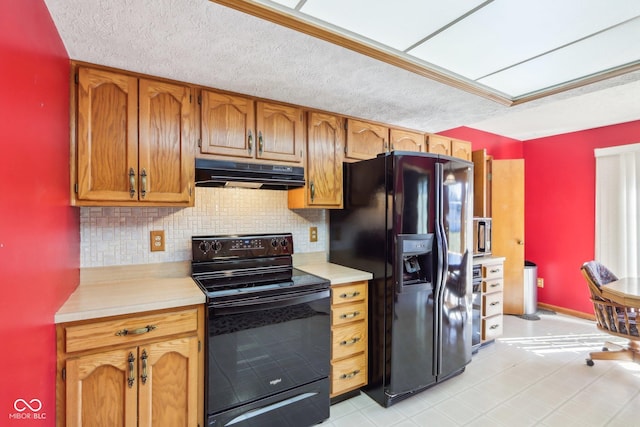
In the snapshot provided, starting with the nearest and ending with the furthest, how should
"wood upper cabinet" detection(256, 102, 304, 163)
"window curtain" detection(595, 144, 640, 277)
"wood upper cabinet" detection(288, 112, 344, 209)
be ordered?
"wood upper cabinet" detection(256, 102, 304, 163) → "wood upper cabinet" detection(288, 112, 344, 209) → "window curtain" detection(595, 144, 640, 277)

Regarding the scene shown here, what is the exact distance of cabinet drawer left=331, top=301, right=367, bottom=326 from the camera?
207cm

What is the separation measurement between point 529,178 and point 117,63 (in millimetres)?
5025

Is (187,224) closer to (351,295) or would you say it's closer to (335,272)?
(335,272)

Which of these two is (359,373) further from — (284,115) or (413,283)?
(284,115)

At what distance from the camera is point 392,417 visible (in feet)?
6.44

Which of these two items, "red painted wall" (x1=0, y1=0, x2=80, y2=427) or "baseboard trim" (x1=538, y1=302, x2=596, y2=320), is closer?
"red painted wall" (x1=0, y1=0, x2=80, y2=427)

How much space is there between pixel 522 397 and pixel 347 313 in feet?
4.67

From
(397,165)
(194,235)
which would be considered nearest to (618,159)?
(397,165)

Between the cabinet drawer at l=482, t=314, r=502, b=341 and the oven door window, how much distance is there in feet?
6.18

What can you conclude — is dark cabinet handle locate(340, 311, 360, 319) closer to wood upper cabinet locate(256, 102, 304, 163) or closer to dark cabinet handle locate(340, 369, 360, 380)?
dark cabinet handle locate(340, 369, 360, 380)

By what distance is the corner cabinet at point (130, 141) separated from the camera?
160cm

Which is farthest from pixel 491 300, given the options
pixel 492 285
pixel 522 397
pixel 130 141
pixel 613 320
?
pixel 130 141

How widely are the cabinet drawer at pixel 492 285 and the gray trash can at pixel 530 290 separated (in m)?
1.15

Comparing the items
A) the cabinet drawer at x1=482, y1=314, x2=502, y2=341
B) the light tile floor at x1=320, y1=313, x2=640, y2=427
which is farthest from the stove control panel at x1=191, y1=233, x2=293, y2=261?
the cabinet drawer at x1=482, y1=314, x2=502, y2=341
